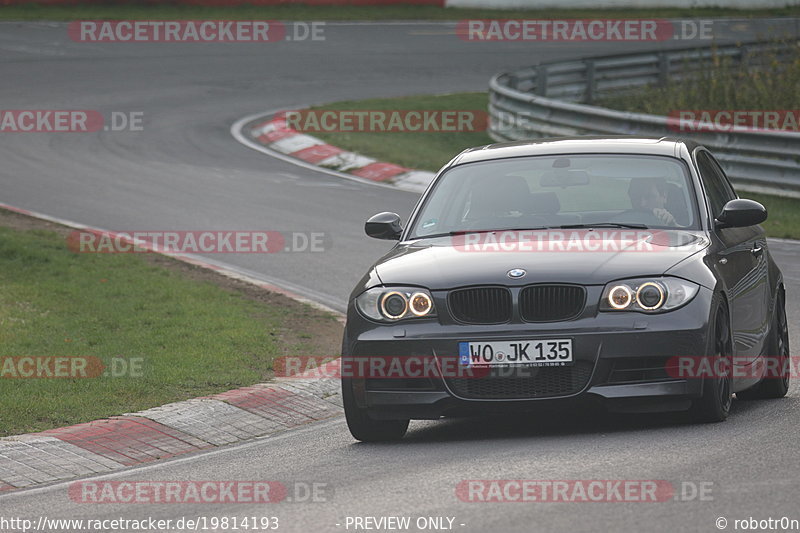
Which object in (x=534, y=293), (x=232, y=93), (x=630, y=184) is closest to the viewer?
(x=534, y=293)

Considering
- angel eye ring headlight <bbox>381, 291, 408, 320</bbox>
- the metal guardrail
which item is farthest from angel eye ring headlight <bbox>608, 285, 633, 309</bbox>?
the metal guardrail

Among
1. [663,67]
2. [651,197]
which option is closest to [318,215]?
[651,197]

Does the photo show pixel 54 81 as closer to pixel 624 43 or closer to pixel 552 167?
pixel 624 43

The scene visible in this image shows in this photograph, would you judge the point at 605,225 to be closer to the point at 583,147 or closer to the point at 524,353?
the point at 583,147

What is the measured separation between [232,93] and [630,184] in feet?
71.2

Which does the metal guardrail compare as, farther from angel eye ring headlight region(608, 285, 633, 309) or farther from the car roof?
angel eye ring headlight region(608, 285, 633, 309)

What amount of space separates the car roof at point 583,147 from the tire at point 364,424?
1.97 m

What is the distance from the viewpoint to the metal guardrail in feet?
61.7

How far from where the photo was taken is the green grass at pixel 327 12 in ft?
123

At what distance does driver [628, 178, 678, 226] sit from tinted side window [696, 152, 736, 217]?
0.31 meters

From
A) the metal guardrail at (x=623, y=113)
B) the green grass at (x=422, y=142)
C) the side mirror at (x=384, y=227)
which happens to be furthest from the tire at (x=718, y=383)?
the green grass at (x=422, y=142)

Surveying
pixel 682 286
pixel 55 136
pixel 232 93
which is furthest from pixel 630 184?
pixel 232 93

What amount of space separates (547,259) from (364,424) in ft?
4.29

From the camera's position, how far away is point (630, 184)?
8.65 meters
